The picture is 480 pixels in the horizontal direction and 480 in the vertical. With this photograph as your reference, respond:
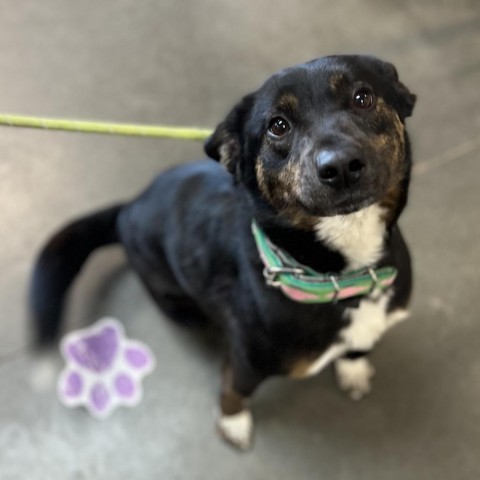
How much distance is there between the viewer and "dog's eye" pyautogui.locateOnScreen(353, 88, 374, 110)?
4.62ft

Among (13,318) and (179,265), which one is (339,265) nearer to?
(179,265)

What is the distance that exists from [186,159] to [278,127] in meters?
1.27

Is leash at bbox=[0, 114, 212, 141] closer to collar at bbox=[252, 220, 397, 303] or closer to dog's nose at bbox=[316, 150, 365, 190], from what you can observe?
collar at bbox=[252, 220, 397, 303]

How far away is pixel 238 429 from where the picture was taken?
2.06 m

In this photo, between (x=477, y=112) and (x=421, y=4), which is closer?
(x=477, y=112)

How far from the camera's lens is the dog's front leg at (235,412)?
6.23 feet

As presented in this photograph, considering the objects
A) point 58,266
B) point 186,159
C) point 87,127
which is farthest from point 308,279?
point 186,159

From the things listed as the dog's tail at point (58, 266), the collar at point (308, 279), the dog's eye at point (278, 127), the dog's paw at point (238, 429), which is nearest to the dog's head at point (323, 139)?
the dog's eye at point (278, 127)

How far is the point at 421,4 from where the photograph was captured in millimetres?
3127

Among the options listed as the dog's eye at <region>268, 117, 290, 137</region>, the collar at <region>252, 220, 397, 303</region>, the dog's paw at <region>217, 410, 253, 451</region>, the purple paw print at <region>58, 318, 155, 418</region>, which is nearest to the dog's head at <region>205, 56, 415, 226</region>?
the dog's eye at <region>268, 117, 290, 137</region>

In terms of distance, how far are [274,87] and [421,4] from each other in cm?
206

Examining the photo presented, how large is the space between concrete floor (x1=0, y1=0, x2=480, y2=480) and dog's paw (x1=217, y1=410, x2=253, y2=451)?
4 cm

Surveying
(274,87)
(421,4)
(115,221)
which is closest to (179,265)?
(115,221)

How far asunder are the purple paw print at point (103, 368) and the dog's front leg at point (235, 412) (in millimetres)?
336
